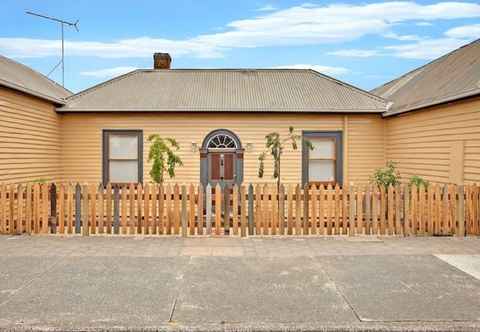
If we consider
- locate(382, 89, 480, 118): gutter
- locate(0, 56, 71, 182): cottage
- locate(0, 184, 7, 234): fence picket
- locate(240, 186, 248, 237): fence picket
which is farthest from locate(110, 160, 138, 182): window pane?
locate(382, 89, 480, 118): gutter

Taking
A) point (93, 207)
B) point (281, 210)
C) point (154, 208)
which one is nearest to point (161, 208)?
point (154, 208)

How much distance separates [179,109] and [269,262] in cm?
839

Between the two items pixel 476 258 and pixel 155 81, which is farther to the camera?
pixel 155 81

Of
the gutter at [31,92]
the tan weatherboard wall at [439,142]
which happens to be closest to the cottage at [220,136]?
the gutter at [31,92]

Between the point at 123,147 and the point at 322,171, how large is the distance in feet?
23.7

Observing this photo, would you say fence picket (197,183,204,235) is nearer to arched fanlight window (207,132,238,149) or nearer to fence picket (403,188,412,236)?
fence picket (403,188,412,236)

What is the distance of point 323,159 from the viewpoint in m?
15.0

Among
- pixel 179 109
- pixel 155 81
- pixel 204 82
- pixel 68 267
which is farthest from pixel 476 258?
pixel 155 81

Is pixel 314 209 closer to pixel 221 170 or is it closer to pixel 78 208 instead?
pixel 78 208

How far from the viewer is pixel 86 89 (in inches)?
631

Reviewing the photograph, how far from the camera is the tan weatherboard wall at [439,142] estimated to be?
1060 centimetres

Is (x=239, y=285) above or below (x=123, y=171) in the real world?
below

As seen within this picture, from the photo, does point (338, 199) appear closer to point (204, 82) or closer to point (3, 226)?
point (3, 226)

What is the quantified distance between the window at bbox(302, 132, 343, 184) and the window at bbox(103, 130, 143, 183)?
597 cm
